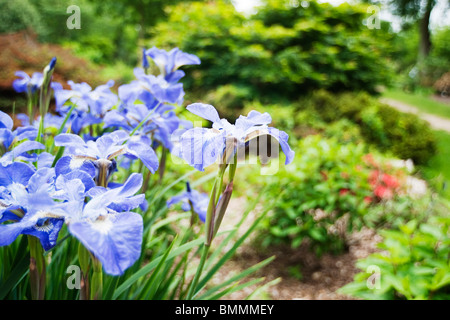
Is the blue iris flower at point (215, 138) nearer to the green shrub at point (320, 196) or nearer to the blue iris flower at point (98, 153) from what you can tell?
the blue iris flower at point (98, 153)

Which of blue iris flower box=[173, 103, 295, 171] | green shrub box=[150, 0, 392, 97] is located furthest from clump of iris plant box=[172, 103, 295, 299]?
green shrub box=[150, 0, 392, 97]

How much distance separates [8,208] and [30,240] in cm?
10

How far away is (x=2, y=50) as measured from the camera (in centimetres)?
537

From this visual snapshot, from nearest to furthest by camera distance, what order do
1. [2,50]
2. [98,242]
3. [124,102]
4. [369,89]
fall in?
[98,242] < [124,102] < [2,50] < [369,89]

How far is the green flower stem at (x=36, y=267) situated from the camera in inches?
25.8

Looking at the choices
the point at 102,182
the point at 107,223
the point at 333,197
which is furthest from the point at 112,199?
the point at 333,197

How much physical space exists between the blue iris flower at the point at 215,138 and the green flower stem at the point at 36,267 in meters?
0.34

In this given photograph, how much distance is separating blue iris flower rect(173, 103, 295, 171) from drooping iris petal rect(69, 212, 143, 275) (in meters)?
0.17

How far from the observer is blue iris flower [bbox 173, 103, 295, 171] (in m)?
0.65

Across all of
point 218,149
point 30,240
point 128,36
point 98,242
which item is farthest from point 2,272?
point 128,36

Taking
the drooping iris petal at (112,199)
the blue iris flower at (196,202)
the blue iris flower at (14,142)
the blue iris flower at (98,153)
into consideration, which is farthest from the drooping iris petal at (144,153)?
the blue iris flower at (196,202)

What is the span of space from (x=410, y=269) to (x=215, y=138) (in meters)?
1.36
